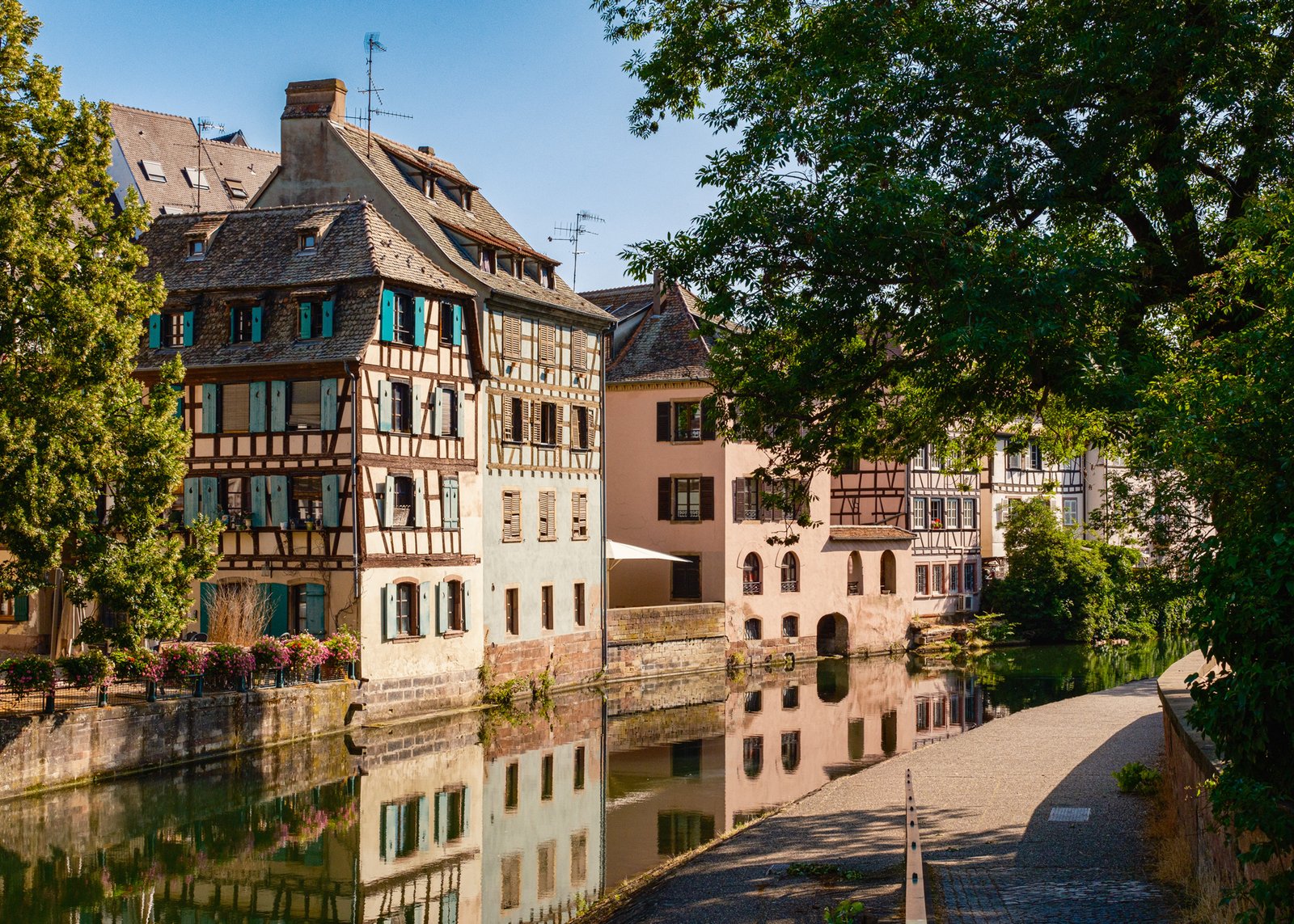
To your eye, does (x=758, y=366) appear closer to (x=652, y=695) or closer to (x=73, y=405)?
(x=73, y=405)

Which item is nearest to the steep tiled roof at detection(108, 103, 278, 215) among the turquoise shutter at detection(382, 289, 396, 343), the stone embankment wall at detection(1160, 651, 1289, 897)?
the turquoise shutter at detection(382, 289, 396, 343)

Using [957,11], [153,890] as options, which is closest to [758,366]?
[957,11]

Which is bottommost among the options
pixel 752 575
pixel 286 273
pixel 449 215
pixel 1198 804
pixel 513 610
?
pixel 1198 804

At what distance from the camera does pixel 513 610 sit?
32.5 metres

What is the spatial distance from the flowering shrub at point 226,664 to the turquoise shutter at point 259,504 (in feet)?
14.0

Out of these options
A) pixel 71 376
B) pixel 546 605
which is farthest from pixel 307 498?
pixel 71 376

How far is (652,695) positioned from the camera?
3406 cm

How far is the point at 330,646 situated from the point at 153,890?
1009cm

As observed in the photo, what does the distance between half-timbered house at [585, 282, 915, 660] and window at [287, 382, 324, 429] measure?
13.3 m

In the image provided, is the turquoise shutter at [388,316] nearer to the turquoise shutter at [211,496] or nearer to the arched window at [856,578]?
the turquoise shutter at [211,496]

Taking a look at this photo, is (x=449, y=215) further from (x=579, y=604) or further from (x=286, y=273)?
(x=579, y=604)

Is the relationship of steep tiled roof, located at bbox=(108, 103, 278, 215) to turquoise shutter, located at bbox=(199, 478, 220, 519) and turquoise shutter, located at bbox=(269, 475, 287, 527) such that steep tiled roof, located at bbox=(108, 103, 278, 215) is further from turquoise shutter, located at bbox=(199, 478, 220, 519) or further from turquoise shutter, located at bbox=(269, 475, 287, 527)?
turquoise shutter, located at bbox=(269, 475, 287, 527)

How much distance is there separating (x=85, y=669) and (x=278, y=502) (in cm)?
726

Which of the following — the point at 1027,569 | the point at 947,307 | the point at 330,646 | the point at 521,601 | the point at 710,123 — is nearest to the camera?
the point at 947,307
